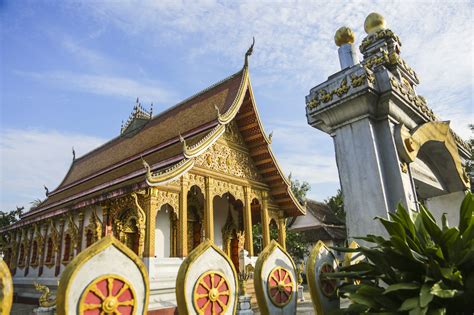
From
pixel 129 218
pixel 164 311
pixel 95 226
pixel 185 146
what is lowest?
pixel 164 311

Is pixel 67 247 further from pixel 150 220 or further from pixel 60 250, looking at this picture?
pixel 150 220

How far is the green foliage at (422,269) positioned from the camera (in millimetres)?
1905

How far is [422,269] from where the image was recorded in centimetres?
211

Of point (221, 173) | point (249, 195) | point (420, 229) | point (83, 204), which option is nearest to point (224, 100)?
point (221, 173)

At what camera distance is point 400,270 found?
2193 millimetres

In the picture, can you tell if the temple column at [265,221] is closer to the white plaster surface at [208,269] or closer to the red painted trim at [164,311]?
the red painted trim at [164,311]

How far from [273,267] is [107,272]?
1.38m

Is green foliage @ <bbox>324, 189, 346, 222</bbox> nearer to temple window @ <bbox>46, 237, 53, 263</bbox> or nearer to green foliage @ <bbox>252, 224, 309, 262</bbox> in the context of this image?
green foliage @ <bbox>252, 224, 309, 262</bbox>

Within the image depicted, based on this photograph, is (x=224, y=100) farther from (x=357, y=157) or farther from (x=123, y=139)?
(x=357, y=157)

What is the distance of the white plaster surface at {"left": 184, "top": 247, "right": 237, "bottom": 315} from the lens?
2.05m

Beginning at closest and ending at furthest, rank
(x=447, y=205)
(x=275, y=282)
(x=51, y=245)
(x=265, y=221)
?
1. (x=275, y=282)
2. (x=447, y=205)
3. (x=265, y=221)
4. (x=51, y=245)

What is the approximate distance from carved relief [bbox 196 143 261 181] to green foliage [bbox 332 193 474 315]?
27.3ft

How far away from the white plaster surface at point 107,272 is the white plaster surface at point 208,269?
32cm

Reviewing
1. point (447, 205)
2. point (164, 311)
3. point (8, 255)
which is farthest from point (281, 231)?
point (8, 255)
